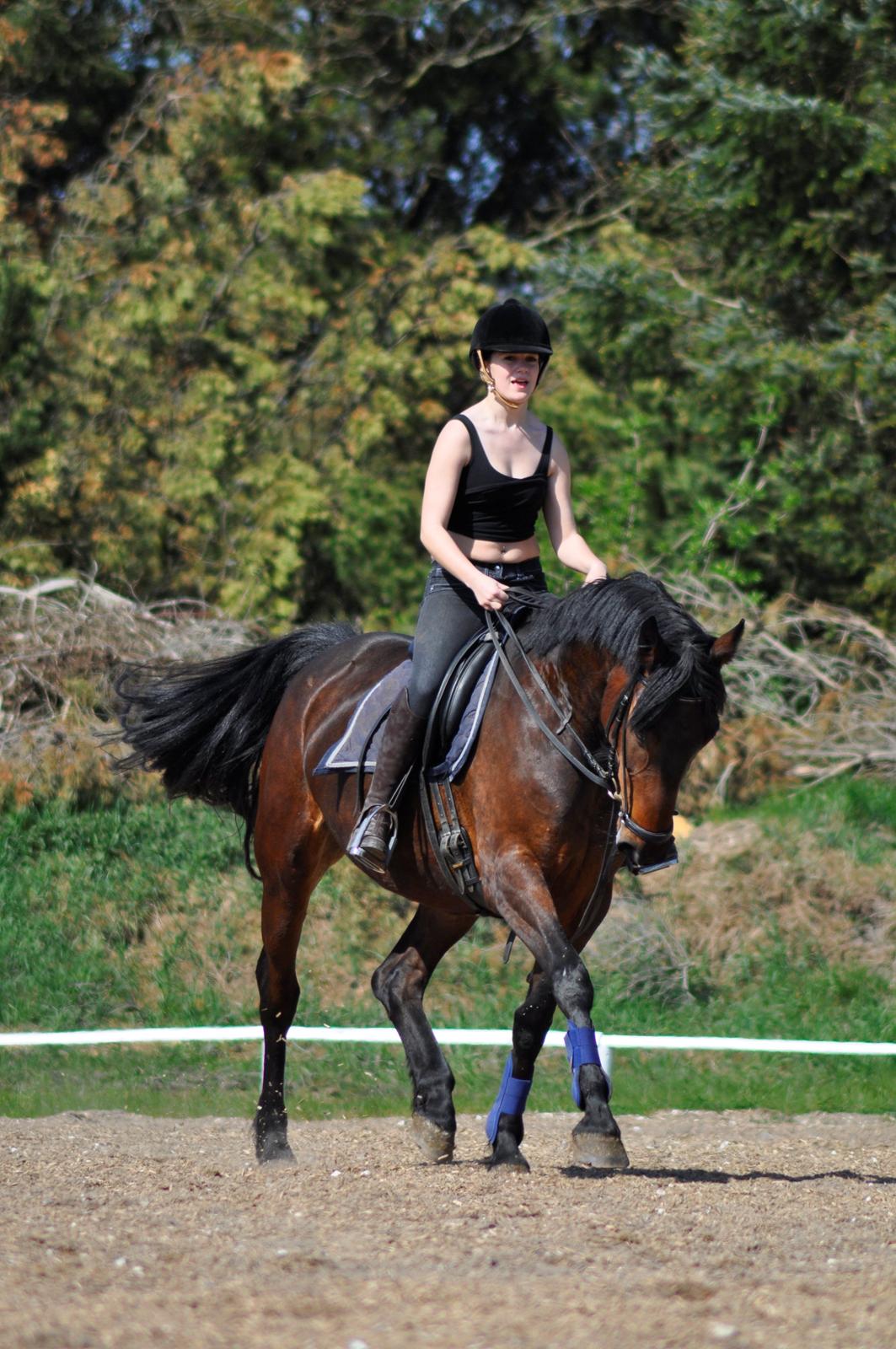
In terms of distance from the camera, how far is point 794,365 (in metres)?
15.0

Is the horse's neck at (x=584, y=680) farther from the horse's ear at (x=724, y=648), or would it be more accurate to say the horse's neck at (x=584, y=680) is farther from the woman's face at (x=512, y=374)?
the woman's face at (x=512, y=374)

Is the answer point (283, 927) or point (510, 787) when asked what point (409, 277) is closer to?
point (283, 927)

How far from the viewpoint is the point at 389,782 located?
660 cm

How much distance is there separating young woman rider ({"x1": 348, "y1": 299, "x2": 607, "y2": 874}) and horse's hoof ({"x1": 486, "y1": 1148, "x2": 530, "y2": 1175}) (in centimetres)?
123

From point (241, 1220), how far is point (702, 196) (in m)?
13.1

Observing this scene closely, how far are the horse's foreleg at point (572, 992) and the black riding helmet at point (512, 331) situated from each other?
198 cm

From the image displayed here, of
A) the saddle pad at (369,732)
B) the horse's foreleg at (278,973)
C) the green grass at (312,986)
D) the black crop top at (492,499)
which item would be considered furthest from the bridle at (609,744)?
the green grass at (312,986)

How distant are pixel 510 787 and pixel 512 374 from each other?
5.35 ft

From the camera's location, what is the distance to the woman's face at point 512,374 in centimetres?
649

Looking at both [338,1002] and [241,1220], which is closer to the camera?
[241,1220]

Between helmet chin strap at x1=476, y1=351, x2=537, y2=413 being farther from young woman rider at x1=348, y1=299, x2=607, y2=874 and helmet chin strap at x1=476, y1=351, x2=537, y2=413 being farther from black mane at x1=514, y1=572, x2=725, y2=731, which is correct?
black mane at x1=514, y1=572, x2=725, y2=731

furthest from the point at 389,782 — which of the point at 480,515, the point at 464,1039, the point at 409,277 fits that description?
the point at 409,277

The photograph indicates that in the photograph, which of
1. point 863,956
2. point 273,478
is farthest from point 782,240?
point 863,956

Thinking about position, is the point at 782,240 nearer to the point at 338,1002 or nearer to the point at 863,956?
the point at 863,956
